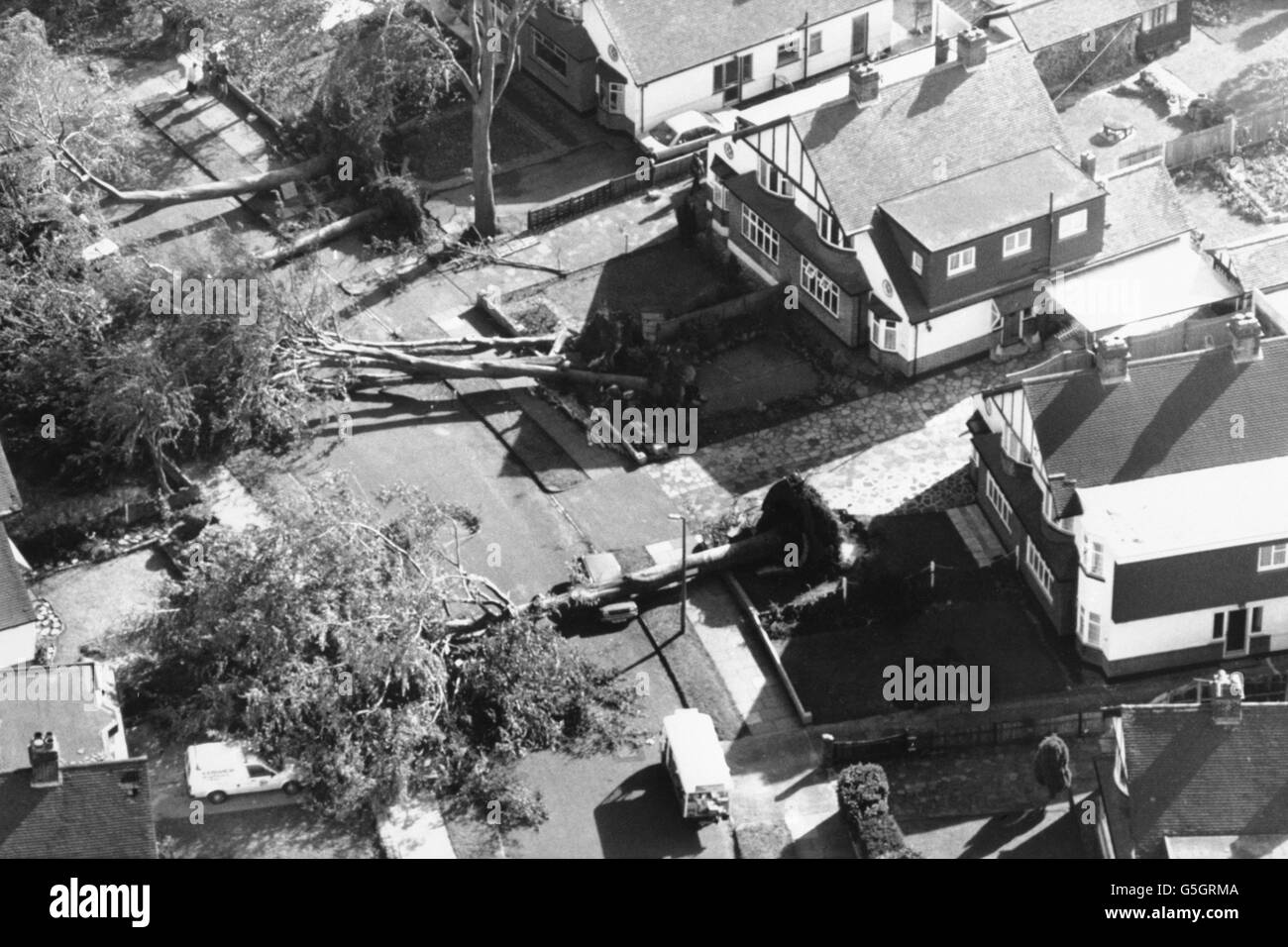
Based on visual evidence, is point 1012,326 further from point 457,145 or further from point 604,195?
point 457,145

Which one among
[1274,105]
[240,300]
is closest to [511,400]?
[240,300]

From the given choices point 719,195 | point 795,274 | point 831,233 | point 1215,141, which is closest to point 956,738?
point 831,233

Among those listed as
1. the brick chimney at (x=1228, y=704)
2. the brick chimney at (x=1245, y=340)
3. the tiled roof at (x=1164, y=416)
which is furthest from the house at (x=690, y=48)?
the brick chimney at (x=1228, y=704)

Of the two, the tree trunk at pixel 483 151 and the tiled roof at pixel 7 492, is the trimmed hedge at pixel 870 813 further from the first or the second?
the tree trunk at pixel 483 151

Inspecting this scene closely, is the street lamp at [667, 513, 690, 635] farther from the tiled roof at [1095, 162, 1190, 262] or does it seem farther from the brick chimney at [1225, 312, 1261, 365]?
the tiled roof at [1095, 162, 1190, 262]

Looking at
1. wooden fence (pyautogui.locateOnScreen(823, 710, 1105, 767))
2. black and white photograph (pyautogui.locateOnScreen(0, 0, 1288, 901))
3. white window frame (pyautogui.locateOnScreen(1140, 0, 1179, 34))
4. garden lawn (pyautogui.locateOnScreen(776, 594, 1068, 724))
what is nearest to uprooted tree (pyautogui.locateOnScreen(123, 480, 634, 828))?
black and white photograph (pyautogui.locateOnScreen(0, 0, 1288, 901))
